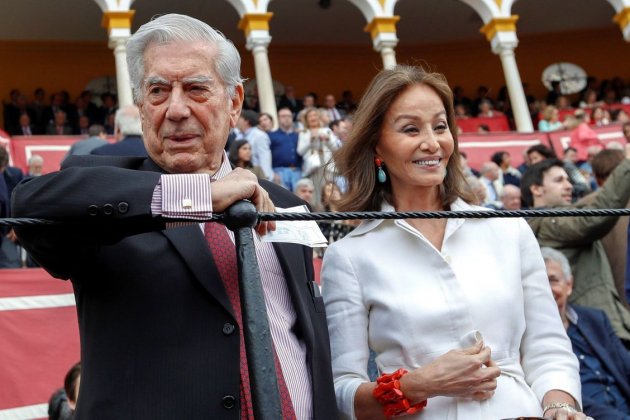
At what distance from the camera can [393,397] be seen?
2.04 metres

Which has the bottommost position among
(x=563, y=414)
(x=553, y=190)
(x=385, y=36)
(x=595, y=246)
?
(x=563, y=414)

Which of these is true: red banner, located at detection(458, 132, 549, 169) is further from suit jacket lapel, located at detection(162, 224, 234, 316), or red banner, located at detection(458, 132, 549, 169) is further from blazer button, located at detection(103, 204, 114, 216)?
blazer button, located at detection(103, 204, 114, 216)

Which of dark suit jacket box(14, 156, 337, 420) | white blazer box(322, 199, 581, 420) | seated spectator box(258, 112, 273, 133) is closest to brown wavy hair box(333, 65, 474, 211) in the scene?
white blazer box(322, 199, 581, 420)

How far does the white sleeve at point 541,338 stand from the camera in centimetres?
217

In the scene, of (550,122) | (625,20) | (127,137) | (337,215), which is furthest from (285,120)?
(625,20)

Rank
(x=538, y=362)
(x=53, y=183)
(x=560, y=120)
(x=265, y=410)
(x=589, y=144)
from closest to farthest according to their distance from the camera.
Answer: (x=265, y=410), (x=53, y=183), (x=538, y=362), (x=589, y=144), (x=560, y=120)

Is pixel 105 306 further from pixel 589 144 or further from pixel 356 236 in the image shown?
pixel 589 144

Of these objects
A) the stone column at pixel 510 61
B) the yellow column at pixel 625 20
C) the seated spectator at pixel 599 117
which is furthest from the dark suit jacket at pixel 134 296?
the yellow column at pixel 625 20

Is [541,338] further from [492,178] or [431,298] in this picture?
[492,178]

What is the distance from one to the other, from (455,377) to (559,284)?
2.01m

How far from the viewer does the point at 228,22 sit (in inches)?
764

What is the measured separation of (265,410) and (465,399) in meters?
0.85

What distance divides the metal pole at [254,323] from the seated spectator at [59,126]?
14650mm

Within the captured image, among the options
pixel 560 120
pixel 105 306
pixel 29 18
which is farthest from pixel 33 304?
pixel 29 18
